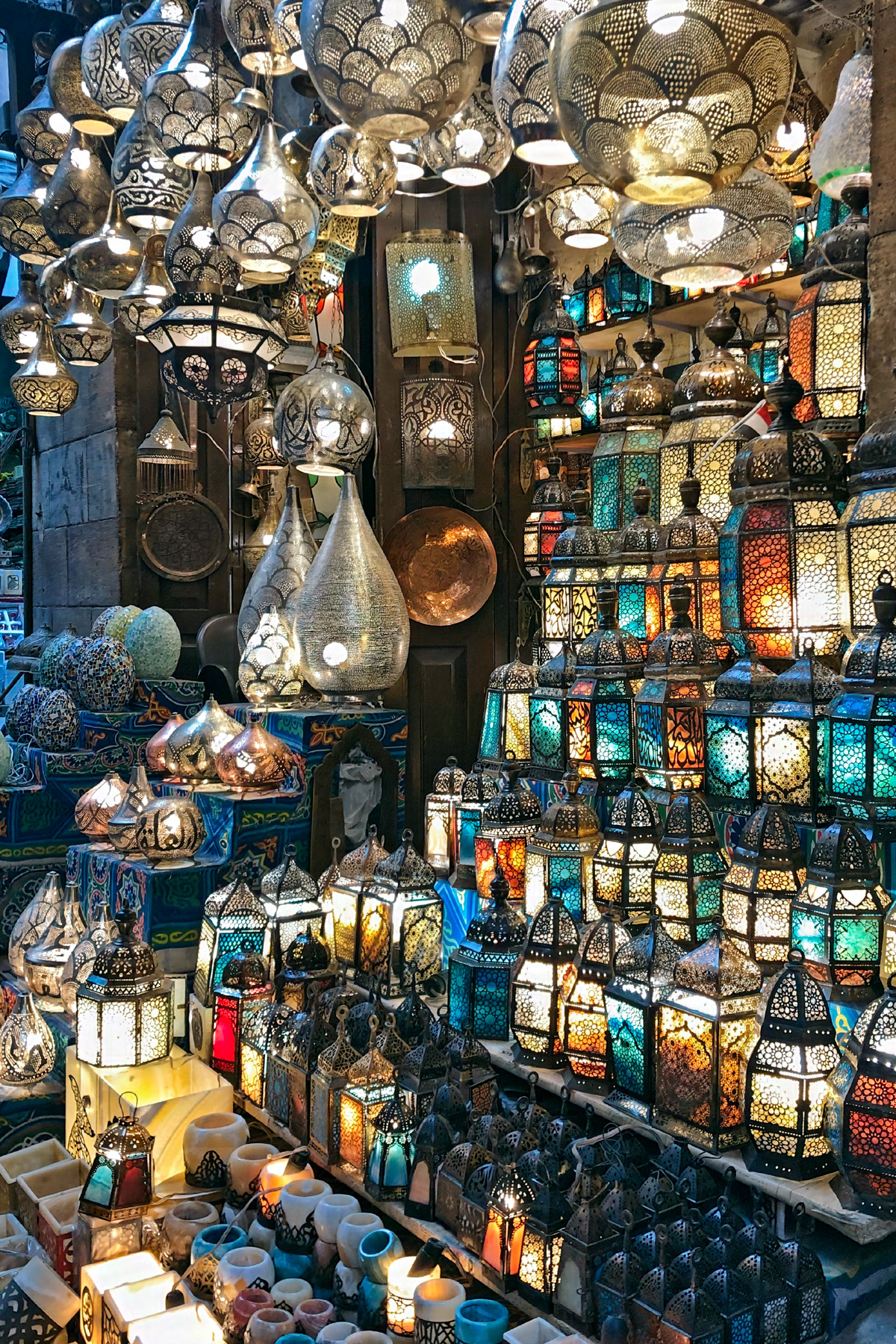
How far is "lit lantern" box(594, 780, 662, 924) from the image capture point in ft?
8.00

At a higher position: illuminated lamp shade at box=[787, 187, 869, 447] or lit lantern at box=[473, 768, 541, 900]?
illuminated lamp shade at box=[787, 187, 869, 447]

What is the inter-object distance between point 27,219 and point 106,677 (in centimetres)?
169

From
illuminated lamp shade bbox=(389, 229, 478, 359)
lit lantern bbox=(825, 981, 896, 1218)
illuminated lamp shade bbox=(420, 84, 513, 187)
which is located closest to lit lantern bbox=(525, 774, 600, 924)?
lit lantern bbox=(825, 981, 896, 1218)

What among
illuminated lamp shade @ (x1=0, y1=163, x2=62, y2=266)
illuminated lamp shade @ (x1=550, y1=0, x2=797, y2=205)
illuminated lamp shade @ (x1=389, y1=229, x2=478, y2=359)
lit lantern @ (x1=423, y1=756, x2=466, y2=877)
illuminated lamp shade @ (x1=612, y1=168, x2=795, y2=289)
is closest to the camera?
illuminated lamp shade @ (x1=550, y1=0, x2=797, y2=205)

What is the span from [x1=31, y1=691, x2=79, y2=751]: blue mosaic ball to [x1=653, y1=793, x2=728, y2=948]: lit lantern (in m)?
2.90

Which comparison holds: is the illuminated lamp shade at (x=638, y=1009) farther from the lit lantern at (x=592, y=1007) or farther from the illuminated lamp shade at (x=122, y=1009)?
the illuminated lamp shade at (x=122, y=1009)

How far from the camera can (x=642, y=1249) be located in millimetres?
1675

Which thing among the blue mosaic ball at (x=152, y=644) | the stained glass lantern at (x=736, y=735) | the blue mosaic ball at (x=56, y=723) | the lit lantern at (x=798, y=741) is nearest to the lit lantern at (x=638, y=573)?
the stained glass lantern at (x=736, y=735)

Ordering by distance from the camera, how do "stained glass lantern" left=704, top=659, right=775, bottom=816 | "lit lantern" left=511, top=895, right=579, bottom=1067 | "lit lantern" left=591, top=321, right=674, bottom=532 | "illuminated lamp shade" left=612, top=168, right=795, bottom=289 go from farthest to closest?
1. "lit lantern" left=591, top=321, right=674, bottom=532
2. "lit lantern" left=511, top=895, right=579, bottom=1067
3. "stained glass lantern" left=704, top=659, right=775, bottom=816
4. "illuminated lamp shade" left=612, top=168, right=795, bottom=289

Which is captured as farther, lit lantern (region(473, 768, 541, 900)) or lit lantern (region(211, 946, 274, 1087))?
lit lantern (region(473, 768, 541, 900))

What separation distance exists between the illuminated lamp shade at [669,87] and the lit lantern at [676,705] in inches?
51.4

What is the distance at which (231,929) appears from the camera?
2982 millimetres

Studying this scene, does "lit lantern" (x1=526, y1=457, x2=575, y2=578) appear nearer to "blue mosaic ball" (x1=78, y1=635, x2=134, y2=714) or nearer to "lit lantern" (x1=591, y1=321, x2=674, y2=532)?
"lit lantern" (x1=591, y1=321, x2=674, y2=532)

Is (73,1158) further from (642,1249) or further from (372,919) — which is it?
(642,1249)
